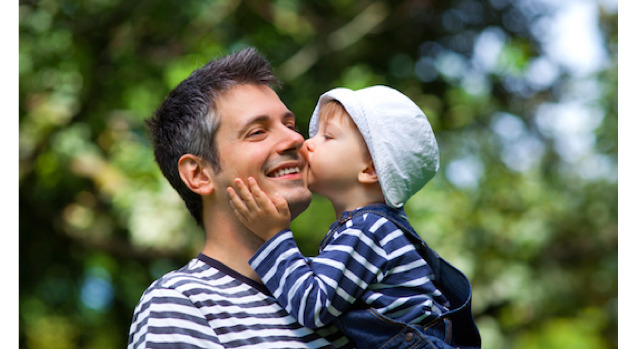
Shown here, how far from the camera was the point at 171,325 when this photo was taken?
1566 millimetres

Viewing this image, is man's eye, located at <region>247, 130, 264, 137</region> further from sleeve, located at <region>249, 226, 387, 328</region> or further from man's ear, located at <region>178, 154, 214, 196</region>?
sleeve, located at <region>249, 226, 387, 328</region>

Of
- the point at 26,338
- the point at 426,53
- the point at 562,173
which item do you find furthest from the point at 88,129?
the point at 562,173

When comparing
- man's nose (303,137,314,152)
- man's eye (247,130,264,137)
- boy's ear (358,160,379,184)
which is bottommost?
boy's ear (358,160,379,184)

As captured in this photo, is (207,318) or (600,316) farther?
(600,316)

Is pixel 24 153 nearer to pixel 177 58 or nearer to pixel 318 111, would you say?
pixel 177 58

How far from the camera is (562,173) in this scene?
20.2 feet

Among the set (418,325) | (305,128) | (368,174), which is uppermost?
(305,128)

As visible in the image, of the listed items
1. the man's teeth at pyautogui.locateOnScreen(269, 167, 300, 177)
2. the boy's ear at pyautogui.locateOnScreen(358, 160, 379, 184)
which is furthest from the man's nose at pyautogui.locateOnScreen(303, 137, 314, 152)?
the boy's ear at pyautogui.locateOnScreen(358, 160, 379, 184)

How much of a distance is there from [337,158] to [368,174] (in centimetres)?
12

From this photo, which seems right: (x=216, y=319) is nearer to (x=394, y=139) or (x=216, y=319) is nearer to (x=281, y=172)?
(x=281, y=172)

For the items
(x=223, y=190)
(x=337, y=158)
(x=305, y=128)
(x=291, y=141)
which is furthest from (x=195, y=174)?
(x=305, y=128)

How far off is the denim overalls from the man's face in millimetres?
217

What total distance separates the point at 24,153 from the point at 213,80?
437 cm

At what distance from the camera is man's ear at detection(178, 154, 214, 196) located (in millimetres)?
1964
